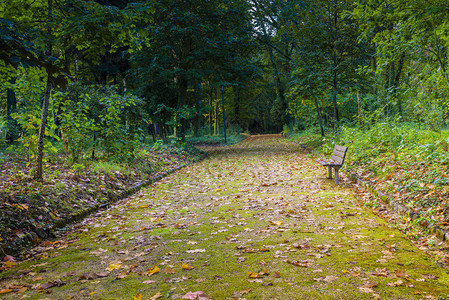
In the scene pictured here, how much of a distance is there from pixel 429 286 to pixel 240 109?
40026 mm

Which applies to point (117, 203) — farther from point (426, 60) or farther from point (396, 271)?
point (426, 60)

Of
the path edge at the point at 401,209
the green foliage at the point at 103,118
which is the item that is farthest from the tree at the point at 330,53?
the green foliage at the point at 103,118

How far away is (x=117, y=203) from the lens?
23.3 ft

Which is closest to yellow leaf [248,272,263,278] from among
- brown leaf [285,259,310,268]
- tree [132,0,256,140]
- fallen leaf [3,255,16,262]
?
brown leaf [285,259,310,268]

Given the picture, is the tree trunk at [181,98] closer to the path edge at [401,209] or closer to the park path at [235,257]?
the park path at [235,257]

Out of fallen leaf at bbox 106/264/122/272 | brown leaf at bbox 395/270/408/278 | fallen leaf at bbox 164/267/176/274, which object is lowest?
fallen leaf at bbox 106/264/122/272

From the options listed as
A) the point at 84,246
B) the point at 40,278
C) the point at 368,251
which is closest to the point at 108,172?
the point at 84,246

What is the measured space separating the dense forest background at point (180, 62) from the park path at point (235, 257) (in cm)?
241

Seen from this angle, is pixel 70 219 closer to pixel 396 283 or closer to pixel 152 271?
pixel 152 271

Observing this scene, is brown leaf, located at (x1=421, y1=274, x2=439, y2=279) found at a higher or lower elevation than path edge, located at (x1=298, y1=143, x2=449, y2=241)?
lower

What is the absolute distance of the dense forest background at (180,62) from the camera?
5.88m

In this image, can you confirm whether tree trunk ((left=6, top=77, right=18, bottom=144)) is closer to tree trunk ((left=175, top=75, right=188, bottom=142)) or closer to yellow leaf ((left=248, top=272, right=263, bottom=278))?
tree trunk ((left=175, top=75, right=188, bottom=142))

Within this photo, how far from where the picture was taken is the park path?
278 centimetres

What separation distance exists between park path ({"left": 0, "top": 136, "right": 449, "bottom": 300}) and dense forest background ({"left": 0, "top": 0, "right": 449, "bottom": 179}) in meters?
2.41
